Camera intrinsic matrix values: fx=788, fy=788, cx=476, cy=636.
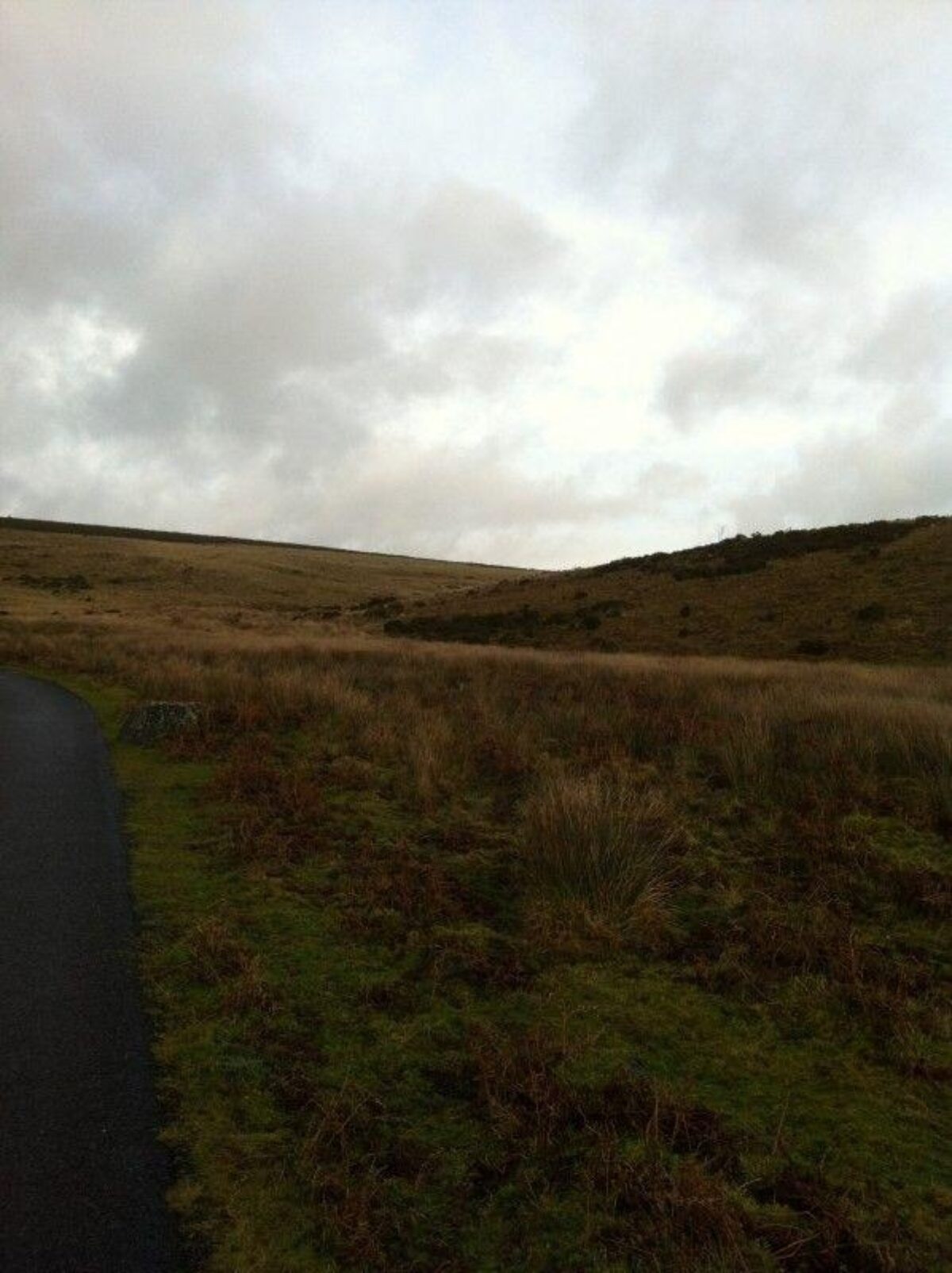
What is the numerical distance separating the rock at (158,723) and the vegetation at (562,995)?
1.45 metres

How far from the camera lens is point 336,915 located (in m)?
6.58

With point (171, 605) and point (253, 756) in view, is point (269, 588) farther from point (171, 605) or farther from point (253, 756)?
point (253, 756)

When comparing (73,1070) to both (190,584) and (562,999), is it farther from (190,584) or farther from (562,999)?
(190,584)

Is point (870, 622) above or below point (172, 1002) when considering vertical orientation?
above

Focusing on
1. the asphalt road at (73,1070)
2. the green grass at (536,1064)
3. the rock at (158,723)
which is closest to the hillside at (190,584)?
the rock at (158,723)

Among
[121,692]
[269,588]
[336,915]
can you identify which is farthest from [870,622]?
[269,588]

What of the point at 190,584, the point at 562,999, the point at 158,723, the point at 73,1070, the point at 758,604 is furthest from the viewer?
the point at 190,584

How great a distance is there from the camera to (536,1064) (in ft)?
14.6

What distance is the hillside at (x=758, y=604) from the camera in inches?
1164

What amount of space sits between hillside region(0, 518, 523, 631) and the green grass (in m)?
40.6

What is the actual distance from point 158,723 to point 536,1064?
11212mm

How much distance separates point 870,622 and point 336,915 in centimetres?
2884

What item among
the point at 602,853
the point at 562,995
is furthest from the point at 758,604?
the point at 562,995

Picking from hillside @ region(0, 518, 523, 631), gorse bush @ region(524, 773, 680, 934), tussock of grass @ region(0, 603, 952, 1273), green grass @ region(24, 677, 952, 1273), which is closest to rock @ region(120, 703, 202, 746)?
tussock of grass @ region(0, 603, 952, 1273)
